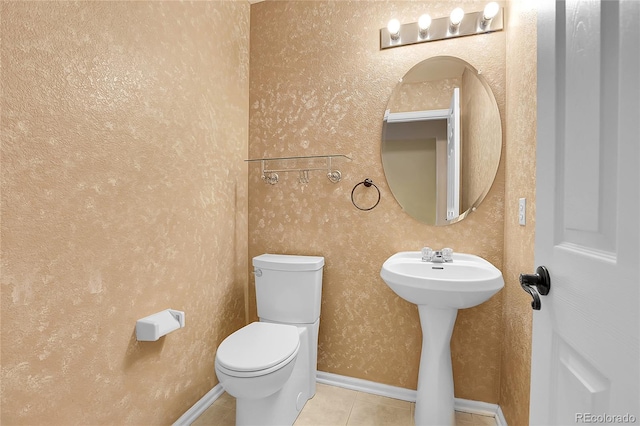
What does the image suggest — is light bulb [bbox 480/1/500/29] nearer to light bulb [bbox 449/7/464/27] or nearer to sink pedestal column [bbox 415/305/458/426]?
light bulb [bbox 449/7/464/27]

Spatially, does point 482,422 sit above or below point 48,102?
below

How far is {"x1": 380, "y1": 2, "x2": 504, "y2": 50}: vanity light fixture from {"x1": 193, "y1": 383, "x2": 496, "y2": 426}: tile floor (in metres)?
2.10

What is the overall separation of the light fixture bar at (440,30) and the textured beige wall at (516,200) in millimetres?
102

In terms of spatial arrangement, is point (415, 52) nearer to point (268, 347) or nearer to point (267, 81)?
point (267, 81)

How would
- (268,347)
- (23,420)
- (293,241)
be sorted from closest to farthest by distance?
(23,420), (268,347), (293,241)

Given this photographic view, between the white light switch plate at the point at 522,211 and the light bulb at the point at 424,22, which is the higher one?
the light bulb at the point at 424,22

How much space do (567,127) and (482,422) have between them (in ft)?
5.51

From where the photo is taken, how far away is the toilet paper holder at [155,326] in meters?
1.32

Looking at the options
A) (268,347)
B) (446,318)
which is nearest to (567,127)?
(446,318)

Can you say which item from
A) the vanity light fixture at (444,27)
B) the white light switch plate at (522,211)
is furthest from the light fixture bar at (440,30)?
the white light switch plate at (522,211)

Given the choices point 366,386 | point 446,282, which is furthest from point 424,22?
point 366,386

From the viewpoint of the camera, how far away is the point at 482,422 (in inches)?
65.0

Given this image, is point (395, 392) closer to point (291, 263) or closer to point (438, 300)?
point (438, 300)

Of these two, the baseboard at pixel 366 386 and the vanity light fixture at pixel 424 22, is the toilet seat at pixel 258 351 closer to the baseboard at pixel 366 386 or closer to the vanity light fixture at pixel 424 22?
the baseboard at pixel 366 386
